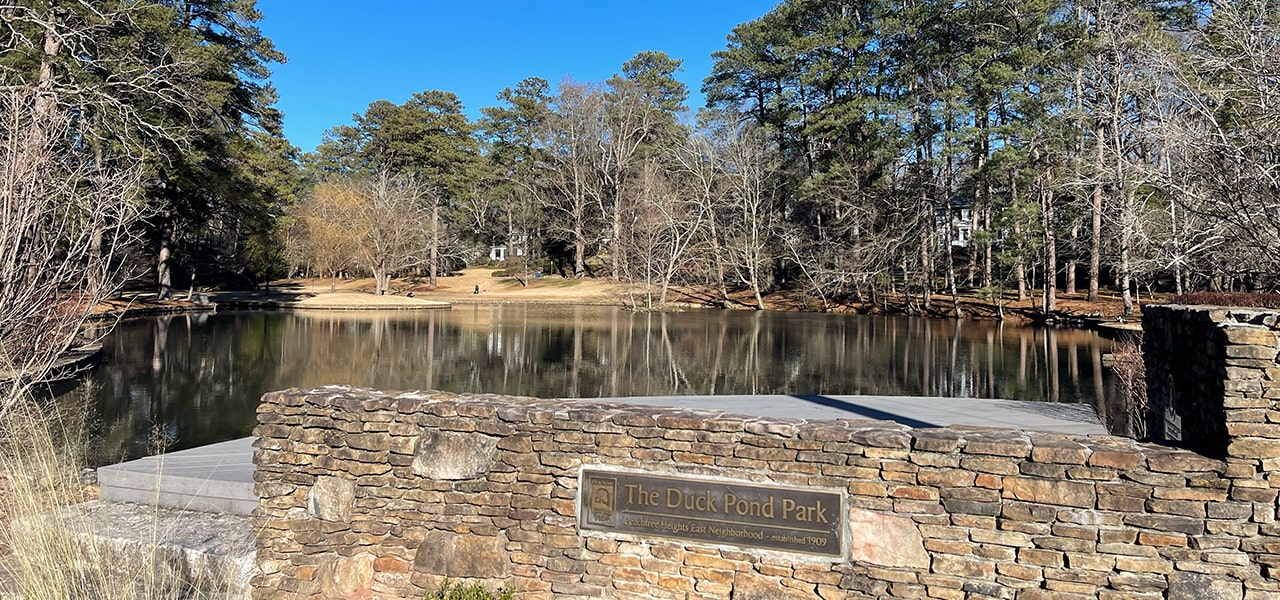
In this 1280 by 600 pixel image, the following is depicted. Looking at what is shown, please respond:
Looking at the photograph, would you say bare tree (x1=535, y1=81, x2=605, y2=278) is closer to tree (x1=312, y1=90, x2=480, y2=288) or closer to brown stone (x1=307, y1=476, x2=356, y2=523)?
tree (x1=312, y1=90, x2=480, y2=288)

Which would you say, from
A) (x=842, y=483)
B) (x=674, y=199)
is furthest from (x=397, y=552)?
(x=674, y=199)

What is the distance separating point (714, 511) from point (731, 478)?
229 millimetres

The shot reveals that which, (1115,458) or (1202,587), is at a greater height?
(1115,458)

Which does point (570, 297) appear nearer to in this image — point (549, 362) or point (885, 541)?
point (549, 362)

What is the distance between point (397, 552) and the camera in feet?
15.9

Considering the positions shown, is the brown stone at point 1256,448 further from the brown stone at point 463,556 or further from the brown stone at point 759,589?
the brown stone at point 463,556

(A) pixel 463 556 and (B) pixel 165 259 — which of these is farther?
(B) pixel 165 259

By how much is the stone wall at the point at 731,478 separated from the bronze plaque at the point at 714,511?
2.3 inches

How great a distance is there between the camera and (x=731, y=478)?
14.2 ft

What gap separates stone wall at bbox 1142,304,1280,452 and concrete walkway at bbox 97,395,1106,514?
201 centimetres

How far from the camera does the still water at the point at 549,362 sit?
11.7 metres

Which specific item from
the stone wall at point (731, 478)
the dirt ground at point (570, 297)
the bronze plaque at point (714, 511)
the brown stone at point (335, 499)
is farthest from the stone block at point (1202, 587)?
the dirt ground at point (570, 297)

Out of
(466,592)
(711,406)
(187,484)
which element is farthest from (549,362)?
(466,592)

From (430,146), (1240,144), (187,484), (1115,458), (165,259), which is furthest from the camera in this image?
(430,146)
